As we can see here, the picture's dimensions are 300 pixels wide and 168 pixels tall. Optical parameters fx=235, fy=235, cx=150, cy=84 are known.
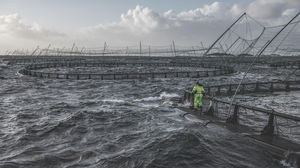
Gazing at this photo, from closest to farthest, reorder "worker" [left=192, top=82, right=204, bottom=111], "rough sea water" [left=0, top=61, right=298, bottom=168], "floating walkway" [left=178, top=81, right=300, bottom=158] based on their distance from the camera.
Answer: "rough sea water" [left=0, top=61, right=298, bottom=168] → "floating walkway" [left=178, top=81, right=300, bottom=158] → "worker" [left=192, top=82, right=204, bottom=111]

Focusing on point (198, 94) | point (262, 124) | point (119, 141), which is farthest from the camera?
point (198, 94)

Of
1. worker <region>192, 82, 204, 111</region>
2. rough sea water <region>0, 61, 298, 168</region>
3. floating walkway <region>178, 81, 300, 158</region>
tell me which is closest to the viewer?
rough sea water <region>0, 61, 298, 168</region>

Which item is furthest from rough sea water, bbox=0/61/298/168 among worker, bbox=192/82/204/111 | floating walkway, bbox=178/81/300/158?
worker, bbox=192/82/204/111

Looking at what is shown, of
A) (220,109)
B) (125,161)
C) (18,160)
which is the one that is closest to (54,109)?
(18,160)

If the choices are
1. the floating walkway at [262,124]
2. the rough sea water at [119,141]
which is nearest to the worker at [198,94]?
the floating walkway at [262,124]

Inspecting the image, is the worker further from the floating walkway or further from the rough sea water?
the rough sea water

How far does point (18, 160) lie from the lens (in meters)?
11.1

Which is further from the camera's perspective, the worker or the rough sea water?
the worker

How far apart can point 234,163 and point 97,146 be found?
702 cm

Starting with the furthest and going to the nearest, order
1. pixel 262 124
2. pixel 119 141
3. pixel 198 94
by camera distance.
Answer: pixel 198 94 → pixel 262 124 → pixel 119 141

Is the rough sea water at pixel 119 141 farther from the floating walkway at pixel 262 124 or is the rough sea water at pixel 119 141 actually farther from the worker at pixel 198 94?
the worker at pixel 198 94

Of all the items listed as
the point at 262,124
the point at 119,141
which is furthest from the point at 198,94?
the point at 119,141

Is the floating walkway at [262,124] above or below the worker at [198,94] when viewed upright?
below

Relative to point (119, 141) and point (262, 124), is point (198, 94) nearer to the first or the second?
point (262, 124)
